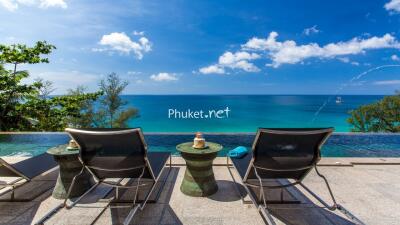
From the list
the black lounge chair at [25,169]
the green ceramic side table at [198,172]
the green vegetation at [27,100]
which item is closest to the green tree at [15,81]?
the green vegetation at [27,100]

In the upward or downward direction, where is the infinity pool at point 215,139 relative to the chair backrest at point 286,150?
downward

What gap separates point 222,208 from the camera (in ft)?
8.00

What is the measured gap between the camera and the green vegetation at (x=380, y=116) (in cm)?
1770

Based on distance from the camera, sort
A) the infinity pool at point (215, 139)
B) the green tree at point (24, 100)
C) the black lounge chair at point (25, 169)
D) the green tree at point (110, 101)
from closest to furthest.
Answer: the black lounge chair at point (25, 169), the infinity pool at point (215, 139), the green tree at point (24, 100), the green tree at point (110, 101)

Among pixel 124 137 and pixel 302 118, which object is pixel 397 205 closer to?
pixel 124 137

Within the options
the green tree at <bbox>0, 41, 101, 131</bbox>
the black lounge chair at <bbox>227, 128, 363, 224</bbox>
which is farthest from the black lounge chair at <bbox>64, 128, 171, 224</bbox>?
the green tree at <bbox>0, 41, 101, 131</bbox>

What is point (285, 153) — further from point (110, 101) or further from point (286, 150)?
point (110, 101)

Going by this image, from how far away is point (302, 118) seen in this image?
3819 centimetres

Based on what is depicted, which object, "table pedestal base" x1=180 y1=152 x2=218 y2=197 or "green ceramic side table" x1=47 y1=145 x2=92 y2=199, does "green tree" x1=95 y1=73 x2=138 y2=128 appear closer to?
"green ceramic side table" x1=47 y1=145 x2=92 y2=199

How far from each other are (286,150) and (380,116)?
21.9 metres

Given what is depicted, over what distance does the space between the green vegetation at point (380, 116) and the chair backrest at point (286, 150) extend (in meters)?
20.5

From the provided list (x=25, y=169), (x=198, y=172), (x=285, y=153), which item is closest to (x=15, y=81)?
(x=25, y=169)

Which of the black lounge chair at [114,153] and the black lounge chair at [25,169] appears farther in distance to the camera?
the black lounge chair at [25,169]

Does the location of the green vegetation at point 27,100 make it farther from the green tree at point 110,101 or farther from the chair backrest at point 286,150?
the chair backrest at point 286,150
